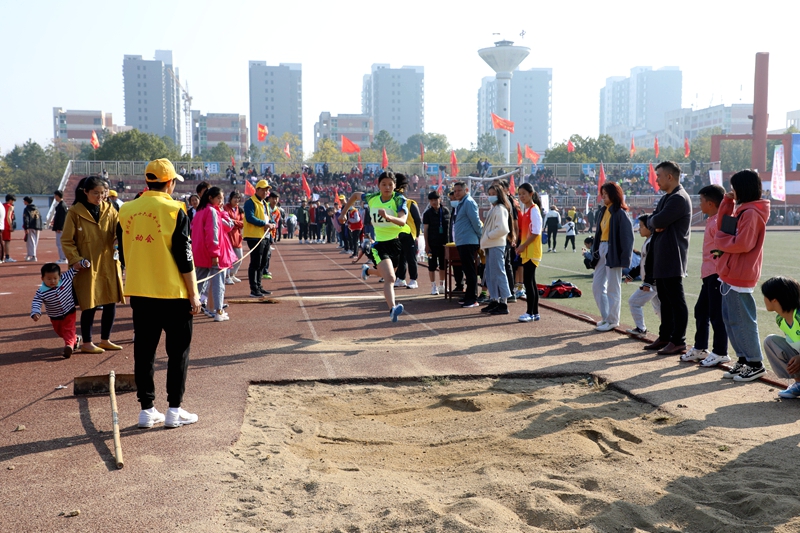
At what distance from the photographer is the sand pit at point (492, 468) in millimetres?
3547

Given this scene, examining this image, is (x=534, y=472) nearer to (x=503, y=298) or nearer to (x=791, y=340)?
(x=791, y=340)

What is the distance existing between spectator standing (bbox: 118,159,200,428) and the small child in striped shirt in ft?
9.12

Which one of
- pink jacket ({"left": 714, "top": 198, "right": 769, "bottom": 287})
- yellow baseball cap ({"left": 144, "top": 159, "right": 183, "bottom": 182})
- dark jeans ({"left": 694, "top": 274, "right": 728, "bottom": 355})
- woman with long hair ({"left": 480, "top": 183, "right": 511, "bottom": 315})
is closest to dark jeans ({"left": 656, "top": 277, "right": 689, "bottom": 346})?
dark jeans ({"left": 694, "top": 274, "right": 728, "bottom": 355})

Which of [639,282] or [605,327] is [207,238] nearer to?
[605,327]

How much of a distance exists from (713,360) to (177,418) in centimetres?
493

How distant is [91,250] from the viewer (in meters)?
7.57

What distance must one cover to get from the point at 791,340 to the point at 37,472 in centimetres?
550

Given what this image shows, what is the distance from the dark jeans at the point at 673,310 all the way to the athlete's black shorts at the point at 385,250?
3.32 metres

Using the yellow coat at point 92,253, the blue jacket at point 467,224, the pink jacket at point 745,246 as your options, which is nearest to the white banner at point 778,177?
the blue jacket at point 467,224

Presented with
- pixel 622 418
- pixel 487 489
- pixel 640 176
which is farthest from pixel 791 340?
pixel 640 176

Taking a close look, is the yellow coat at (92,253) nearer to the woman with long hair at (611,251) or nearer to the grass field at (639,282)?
the woman with long hair at (611,251)

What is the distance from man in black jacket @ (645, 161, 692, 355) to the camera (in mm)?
7387

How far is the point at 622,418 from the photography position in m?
5.24

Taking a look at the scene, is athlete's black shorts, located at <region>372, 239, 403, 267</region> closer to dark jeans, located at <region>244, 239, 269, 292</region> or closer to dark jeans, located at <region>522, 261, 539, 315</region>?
dark jeans, located at <region>522, 261, 539, 315</region>
